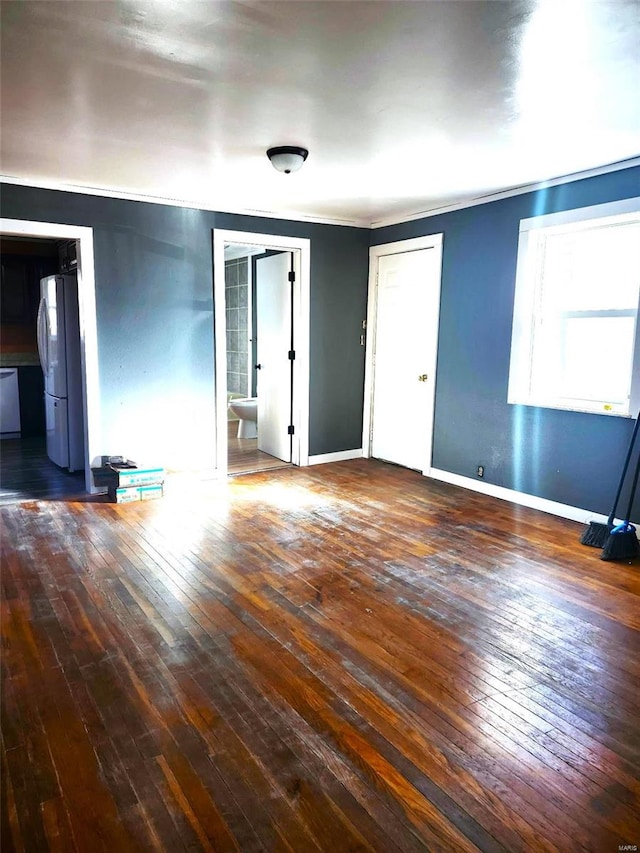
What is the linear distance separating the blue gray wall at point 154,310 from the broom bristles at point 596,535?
321 cm

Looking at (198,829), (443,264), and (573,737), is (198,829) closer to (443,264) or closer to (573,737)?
(573,737)

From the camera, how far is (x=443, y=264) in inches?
204

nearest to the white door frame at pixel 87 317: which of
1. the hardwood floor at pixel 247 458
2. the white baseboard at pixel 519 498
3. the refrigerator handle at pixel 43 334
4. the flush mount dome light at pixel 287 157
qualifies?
the refrigerator handle at pixel 43 334

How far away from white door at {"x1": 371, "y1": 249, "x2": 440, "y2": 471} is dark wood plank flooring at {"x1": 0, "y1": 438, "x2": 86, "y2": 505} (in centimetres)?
300

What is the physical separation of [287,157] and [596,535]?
3.08m

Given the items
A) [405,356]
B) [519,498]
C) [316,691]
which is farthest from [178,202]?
[316,691]

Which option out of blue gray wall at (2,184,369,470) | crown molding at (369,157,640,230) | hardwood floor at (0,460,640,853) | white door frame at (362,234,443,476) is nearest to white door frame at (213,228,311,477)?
blue gray wall at (2,184,369,470)

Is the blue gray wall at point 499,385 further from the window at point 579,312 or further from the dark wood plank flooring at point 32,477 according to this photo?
the dark wood plank flooring at point 32,477

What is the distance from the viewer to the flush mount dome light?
135 inches

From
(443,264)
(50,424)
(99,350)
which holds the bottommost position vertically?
(50,424)

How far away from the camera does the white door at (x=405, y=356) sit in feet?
17.7

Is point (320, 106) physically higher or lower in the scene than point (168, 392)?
higher

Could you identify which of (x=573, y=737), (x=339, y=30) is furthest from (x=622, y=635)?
(x=339, y=30)

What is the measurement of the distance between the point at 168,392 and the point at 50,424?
4.79ft
